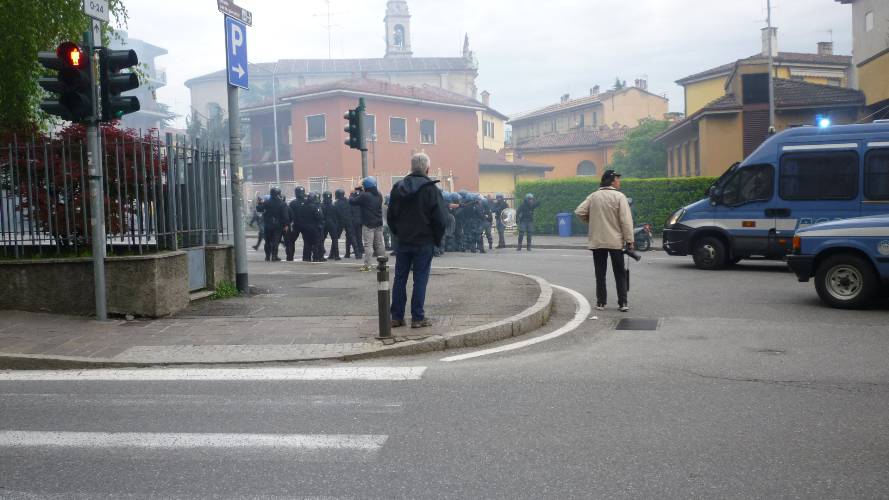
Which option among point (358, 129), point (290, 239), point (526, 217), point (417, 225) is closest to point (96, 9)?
point (417, 225)

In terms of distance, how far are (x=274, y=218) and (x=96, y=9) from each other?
11334 millimetres

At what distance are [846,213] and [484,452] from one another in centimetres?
1174

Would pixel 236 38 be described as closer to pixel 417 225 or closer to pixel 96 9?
pixel 96 9

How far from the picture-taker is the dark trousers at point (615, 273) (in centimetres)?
1049

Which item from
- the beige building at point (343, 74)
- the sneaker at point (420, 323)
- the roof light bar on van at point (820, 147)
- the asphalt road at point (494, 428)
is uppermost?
the beige building at point (343, 74)

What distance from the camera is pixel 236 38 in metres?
11.4

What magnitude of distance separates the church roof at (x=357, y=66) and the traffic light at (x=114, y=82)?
84177mm

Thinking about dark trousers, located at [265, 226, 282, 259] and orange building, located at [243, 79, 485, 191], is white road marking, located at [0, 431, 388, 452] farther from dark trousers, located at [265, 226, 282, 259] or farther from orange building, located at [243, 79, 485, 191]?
orange building, located at [243, 79, 485, 191]

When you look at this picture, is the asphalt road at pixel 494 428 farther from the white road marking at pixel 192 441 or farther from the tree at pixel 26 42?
the tree at pixel 26 42

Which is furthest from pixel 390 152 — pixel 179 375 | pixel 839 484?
pixel 839 484

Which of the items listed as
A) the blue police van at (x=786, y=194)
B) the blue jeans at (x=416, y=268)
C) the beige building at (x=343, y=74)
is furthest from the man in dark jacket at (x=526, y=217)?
the beige building at (x=343, y=74)

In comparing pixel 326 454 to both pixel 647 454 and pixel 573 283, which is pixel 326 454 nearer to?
pixel 647 454

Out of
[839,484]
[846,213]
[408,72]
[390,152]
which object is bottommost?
[839,484]

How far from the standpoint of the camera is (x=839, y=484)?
4.01m
